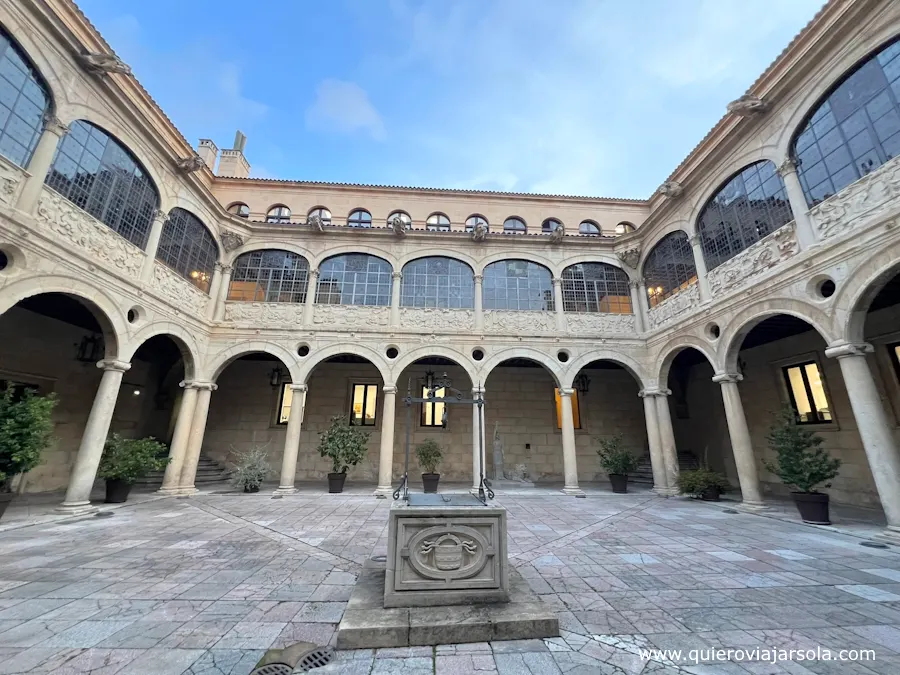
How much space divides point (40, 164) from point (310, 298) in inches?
275

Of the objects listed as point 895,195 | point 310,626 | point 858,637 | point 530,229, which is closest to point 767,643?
point 858,637

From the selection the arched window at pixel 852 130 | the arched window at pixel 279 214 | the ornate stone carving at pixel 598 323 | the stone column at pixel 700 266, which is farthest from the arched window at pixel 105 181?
the arched window at pixel 852 130

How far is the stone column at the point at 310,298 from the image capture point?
42.7 ft

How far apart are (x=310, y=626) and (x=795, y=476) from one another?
987cm

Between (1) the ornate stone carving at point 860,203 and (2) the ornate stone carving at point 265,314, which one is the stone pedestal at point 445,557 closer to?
(1) the ornate stone carving at point 860,203

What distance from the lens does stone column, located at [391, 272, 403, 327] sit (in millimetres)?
13255

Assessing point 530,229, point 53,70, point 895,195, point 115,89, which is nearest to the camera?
point 895,195

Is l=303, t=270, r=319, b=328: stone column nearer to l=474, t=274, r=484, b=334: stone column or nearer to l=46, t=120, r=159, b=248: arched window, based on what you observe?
l=46, t=120, r=159, b=248: arched window

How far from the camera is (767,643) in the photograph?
123 inches

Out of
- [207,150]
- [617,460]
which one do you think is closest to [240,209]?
[207,150]

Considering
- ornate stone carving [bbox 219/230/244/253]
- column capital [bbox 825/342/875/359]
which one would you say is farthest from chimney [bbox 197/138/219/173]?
column capital [bbox 825/342/875/359]

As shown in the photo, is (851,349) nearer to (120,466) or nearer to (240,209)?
(120,466)

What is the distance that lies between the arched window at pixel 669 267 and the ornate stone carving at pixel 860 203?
12.3 ft

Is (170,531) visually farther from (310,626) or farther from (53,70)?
(53,70)
